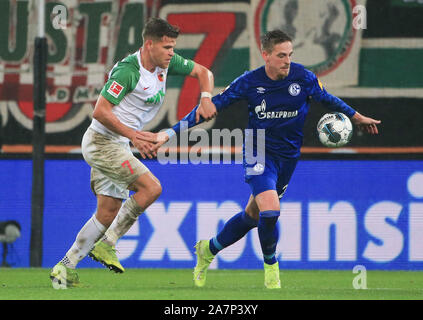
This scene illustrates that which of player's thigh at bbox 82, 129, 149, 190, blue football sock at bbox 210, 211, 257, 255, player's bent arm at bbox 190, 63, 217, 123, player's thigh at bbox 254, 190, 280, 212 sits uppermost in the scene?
player's bent arm at bbox 190, 63, 217, 123

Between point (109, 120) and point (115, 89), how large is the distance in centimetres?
26

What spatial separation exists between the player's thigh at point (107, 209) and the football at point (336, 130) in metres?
1.80

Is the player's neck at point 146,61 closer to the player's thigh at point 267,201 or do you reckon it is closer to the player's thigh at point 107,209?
the player's thigh at point 107,209

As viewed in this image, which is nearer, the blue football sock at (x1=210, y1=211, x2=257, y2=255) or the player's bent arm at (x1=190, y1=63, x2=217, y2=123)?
the player's bent arm at (x1=190, y1=63, x2=217, y2=123)

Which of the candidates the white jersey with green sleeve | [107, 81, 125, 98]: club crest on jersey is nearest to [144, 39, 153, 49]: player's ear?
the white jersey with green sleeve

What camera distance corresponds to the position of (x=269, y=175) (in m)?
7.44

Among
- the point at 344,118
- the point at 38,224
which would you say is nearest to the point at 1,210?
the point at 38,224

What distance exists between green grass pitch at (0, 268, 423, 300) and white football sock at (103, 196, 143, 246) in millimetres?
411

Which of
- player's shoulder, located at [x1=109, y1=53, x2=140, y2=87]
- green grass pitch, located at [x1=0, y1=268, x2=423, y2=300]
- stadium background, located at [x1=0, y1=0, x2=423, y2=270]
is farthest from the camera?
stadium background, located at [x1=0, y1=0, x2=423, y2=270]

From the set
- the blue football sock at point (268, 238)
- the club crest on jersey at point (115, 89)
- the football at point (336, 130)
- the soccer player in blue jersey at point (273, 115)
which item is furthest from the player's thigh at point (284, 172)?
the club crest on jersey at point (115, 89)

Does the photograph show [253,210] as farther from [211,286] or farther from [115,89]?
[115,89]

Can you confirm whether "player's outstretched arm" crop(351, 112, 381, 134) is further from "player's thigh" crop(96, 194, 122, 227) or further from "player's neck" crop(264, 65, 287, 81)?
"player's thigh" crop(96, 194, 122, 227)

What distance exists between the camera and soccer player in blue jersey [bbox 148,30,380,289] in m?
7.37

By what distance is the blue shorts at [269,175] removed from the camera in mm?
7340
